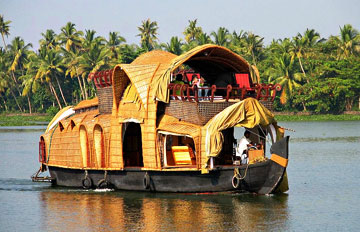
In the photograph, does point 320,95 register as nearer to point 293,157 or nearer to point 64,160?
point 293,157

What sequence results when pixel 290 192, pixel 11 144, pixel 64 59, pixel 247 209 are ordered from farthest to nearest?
1. pixel 64 59
2. pixel 11 144
3. pixel 290 192
4. pixel 247 209

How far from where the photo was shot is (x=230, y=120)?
15.8m

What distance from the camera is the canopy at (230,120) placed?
51.7ft

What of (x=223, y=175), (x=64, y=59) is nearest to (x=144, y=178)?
(x=223, y=175)

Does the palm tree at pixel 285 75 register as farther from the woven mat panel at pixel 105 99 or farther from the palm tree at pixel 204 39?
the woven mat panel at pixel 105 99

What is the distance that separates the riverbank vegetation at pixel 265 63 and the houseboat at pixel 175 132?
39.7 metres

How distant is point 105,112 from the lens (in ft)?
61.5

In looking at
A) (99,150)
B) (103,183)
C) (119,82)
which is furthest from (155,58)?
(103,183)

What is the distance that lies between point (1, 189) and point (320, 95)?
4113cm

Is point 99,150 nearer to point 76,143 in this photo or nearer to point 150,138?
point 76,143

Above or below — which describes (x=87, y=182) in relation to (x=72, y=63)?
below

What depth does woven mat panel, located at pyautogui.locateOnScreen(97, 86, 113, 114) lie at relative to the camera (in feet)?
60.4

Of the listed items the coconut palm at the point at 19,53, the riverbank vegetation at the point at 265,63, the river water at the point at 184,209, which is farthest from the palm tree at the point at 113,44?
the river water at the point at 184,209

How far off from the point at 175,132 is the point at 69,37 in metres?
55.5
